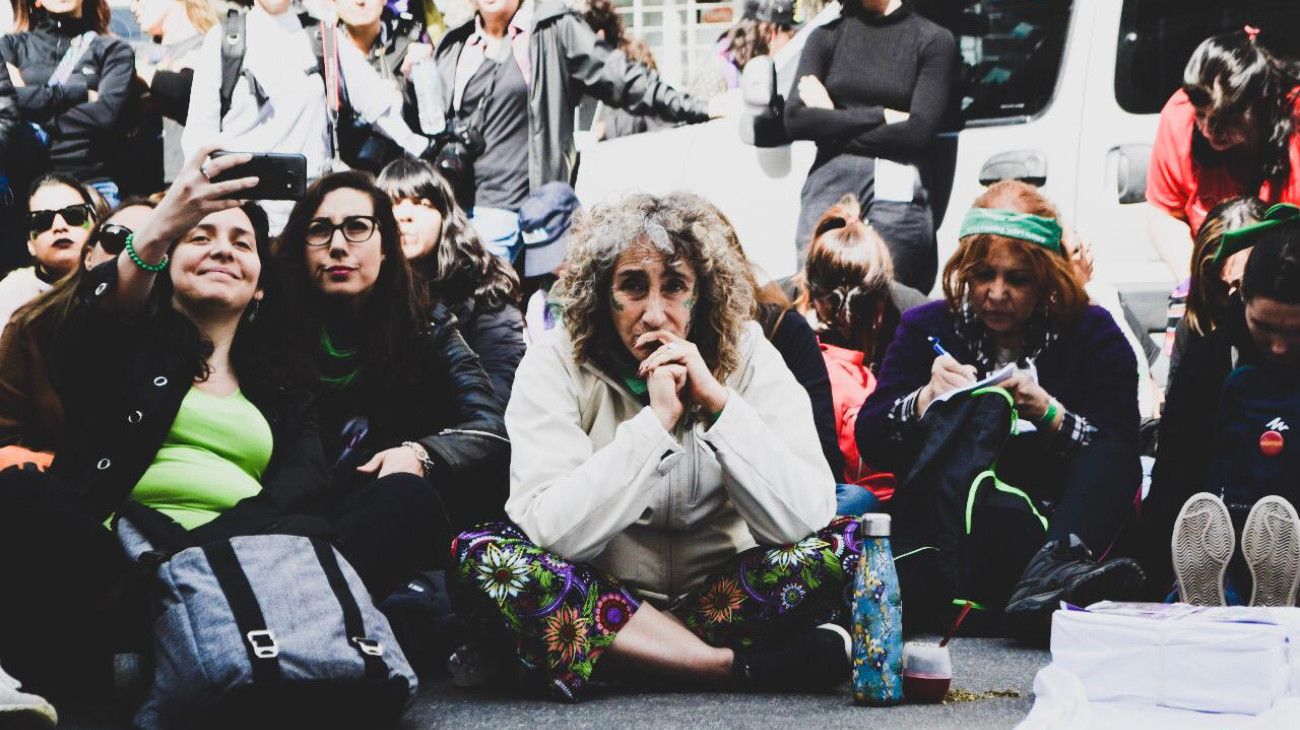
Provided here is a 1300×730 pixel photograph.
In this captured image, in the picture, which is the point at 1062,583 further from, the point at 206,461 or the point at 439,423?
the point at 206,461

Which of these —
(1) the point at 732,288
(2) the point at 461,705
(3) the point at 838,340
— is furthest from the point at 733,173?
(2) the point at 461,705

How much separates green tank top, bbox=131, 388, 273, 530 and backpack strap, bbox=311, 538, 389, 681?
1.31 feet

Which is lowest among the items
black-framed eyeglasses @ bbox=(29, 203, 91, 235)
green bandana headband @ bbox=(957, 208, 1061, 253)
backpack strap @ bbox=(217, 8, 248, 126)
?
black-framed eyeglasses @ bbox=(29, 203, 91, 235)

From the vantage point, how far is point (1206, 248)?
5281 millimetres

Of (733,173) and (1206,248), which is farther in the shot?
(733,173)

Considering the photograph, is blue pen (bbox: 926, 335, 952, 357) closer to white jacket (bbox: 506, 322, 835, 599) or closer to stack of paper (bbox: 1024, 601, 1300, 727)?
white jacket (bbox: 506, 322, 835, 599)

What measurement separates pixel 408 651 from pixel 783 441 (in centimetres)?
107

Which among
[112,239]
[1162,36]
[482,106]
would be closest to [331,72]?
[482,106]

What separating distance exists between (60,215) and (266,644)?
3303mm

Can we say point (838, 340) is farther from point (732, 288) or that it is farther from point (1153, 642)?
point (1153, 642)

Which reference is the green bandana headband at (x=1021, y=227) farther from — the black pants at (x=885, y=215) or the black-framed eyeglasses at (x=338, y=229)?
the black-framed eyeglasses at (x=338, y=229)

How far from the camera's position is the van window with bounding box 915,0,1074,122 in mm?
6859

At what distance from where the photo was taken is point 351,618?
350 cm

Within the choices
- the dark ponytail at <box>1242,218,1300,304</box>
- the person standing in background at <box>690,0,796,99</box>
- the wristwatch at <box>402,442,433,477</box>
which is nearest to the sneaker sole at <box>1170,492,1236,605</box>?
the dark ponytail at <box>1242,218,1300,304</box>
